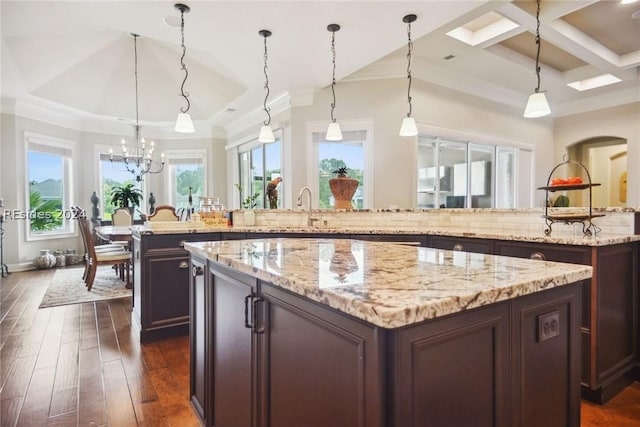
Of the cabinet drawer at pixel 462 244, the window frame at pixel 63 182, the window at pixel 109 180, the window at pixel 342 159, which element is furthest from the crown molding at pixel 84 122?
the cabinet drawer at pixel 462 244

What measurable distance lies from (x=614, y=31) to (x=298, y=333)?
17.2ft

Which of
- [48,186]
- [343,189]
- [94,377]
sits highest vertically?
[48,186]

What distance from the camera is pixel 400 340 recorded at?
0.70 m

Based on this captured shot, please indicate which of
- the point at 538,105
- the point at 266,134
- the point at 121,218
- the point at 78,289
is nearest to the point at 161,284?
the point at 266,134

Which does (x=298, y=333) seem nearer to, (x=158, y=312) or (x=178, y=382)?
(x=178, y=382)

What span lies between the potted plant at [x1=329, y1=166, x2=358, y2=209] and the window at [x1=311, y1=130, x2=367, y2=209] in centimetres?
98

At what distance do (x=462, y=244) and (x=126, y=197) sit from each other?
665 cm

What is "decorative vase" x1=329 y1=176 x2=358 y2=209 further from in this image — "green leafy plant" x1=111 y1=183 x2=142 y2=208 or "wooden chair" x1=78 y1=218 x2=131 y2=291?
"green leafy plant" x1=111 y1=183 x2=142 y2=208

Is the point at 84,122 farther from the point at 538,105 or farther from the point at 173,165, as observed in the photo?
the point at 538,105

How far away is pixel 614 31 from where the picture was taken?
4008 millimetres

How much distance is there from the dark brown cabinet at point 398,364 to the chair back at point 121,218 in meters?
5.69

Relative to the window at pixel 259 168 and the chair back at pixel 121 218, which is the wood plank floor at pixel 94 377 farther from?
the window at pixel 259 168

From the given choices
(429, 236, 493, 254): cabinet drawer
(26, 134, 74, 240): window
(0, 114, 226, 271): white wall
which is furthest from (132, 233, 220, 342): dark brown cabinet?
(26, 134, 74, 240): window

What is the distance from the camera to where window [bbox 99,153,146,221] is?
7227 millimetres
